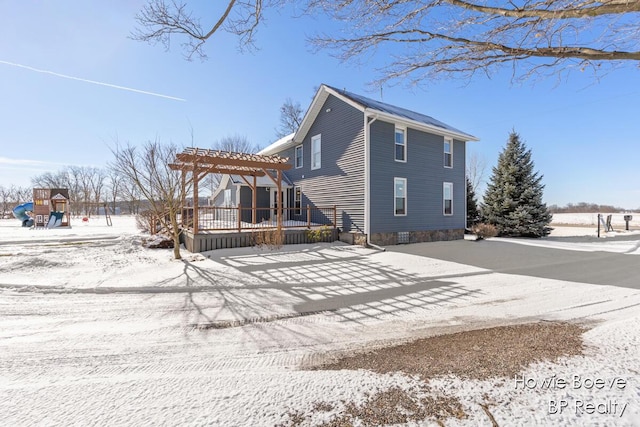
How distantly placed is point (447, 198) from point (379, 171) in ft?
16.3

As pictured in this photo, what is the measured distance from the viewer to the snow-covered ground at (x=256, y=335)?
6.56 ft

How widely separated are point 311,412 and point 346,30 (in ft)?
16.8

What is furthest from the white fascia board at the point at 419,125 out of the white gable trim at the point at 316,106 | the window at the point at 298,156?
the window at the point at 298,156

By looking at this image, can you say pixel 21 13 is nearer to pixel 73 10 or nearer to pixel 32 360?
pixel 73 10

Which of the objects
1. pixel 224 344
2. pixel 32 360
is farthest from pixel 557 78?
pixel 32 360

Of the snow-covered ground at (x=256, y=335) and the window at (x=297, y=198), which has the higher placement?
the window at (x=297, y=198)

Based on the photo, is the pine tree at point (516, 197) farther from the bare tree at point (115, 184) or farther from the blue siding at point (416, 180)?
the bare tree at point (115, 184)

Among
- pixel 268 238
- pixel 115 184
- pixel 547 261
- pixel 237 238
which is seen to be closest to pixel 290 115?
pixel 115 184

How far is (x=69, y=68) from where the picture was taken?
9.25 metres

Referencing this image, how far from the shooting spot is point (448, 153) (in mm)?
14297

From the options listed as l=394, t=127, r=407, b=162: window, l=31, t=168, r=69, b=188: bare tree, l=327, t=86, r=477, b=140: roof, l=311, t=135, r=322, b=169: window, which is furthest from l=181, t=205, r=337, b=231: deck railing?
l=31, t=168, r=69, b=188: bare tree

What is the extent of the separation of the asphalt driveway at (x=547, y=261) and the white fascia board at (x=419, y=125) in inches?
214

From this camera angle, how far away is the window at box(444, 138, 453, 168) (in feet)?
46.4

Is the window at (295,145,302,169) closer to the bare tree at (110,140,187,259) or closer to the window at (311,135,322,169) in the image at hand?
the window at (311,135,322,169)
